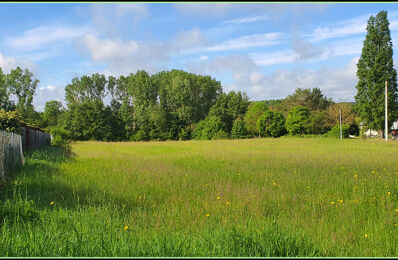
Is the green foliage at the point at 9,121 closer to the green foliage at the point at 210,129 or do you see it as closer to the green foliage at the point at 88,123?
the green foliage at the point at 210,129

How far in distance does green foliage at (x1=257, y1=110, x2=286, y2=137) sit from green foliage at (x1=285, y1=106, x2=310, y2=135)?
198 cm

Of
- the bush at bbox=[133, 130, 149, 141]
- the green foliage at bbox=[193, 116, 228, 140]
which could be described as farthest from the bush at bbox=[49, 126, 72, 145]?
the green foliage at bbox=[193, 116, 228, 140]

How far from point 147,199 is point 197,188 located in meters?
1.40

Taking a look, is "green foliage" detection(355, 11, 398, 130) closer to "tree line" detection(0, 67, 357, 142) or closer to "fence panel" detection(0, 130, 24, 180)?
"tree line" detection(0, 67, 357, 142)

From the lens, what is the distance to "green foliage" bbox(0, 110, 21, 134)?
1277 centimetres

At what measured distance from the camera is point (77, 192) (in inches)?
263

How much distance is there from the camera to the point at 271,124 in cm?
5422

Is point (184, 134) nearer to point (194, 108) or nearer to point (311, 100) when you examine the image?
point (194, 108)

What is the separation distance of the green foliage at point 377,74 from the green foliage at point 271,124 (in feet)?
50.9

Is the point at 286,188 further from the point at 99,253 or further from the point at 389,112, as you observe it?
the point at 389,112

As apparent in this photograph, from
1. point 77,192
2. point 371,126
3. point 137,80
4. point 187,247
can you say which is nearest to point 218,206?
point 187,247

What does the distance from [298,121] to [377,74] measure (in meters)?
14.7

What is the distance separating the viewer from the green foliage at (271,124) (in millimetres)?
54156

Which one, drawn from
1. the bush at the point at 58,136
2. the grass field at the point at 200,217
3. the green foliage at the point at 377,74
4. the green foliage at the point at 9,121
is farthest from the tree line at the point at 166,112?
the grass field at the point at 200,217
